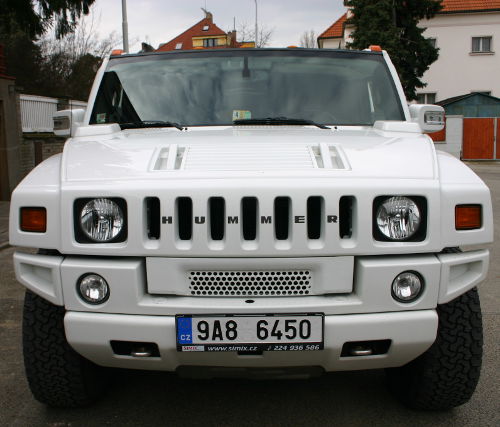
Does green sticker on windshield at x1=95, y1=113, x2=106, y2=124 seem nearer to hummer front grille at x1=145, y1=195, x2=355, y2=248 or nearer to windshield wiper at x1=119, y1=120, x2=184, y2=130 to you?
windshield wiper at x1=119, y1=120, x2=184, y2=130

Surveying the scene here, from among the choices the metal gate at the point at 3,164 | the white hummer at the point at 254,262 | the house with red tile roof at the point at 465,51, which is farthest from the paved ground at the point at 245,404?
the house with red tile roof at the point at 465,51

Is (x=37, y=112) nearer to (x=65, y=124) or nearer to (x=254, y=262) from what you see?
(x=65, y=124)

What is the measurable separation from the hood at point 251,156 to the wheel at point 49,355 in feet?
2.07

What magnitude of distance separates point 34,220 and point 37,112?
12351 millimetres

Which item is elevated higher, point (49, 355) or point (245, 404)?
point (49, 355)

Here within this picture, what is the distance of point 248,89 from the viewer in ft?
12.7

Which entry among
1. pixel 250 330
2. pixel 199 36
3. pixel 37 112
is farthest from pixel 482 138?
pixel 199 36

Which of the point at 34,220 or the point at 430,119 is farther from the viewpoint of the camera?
the point at 430,119

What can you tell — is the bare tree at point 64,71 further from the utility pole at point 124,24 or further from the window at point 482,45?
the window at point 482,45

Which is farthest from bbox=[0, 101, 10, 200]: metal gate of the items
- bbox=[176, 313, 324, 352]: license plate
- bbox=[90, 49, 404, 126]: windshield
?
bbox=[176, 313, 324, 352]: license plate

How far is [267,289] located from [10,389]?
5.61 feet

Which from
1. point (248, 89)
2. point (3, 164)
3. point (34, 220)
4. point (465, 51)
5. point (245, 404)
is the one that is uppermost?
point (465, 51)

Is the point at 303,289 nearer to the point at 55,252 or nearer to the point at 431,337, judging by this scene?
the point at 431,337

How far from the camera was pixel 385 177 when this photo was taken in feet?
8.20
